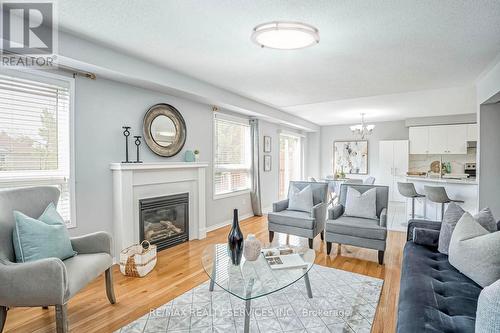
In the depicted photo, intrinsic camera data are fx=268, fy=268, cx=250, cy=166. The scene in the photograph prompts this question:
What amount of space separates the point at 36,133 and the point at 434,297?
3573 millimetres

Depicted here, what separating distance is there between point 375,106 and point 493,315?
5.48 meters

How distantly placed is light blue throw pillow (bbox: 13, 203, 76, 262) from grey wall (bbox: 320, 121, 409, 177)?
7930 mm

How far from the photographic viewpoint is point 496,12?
2053mm

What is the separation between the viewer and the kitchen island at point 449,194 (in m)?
4.39

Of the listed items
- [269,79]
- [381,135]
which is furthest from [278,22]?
[381,135]

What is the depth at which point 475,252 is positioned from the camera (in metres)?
1.74

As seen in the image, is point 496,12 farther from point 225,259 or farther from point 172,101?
point 172,101

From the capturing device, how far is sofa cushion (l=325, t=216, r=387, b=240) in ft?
10.4

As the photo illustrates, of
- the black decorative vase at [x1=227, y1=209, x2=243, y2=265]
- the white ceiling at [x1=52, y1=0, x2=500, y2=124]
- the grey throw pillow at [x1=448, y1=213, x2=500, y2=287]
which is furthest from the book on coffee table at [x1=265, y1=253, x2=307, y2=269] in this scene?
the white ceiling at [x1=52, y1=0, x2=500, y2=124]

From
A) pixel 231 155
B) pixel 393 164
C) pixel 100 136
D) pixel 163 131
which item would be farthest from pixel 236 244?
pixel 393 164

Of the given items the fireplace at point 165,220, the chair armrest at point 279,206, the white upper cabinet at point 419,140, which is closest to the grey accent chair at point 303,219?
the chair armrest at point 279,206

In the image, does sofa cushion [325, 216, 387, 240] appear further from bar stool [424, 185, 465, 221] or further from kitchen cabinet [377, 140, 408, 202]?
kitchen cabinet [377, 140, 408, 202]

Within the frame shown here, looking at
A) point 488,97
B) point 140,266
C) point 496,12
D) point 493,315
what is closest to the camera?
point 493,315

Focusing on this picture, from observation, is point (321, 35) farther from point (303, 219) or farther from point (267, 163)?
point (267, 163)
